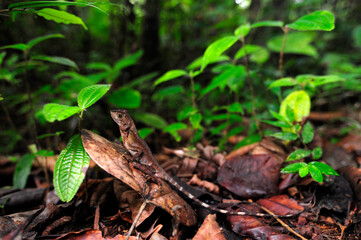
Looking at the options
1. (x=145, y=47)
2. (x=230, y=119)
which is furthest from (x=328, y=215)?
(x=145, y=47)

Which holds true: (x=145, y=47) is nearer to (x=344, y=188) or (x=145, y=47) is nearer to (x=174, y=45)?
(x=174, y=45)

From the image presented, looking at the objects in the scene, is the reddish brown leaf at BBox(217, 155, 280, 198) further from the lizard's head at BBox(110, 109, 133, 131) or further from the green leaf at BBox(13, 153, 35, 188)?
the green leaf at BBox(13, 153, 35, 188)

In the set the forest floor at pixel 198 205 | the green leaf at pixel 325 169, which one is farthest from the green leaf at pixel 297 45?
the green leaf at pixel 325 169

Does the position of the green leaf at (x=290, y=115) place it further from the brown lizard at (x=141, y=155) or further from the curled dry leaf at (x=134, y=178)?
the curled dry leaf at (x=134, y=178)

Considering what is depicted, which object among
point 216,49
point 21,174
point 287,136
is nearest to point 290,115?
point 287,136

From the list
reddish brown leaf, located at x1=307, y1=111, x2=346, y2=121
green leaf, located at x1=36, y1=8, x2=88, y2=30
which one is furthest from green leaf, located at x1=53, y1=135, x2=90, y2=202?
reddish brown leaf, located at x1=307, y1=111, x2=346, y2=121
